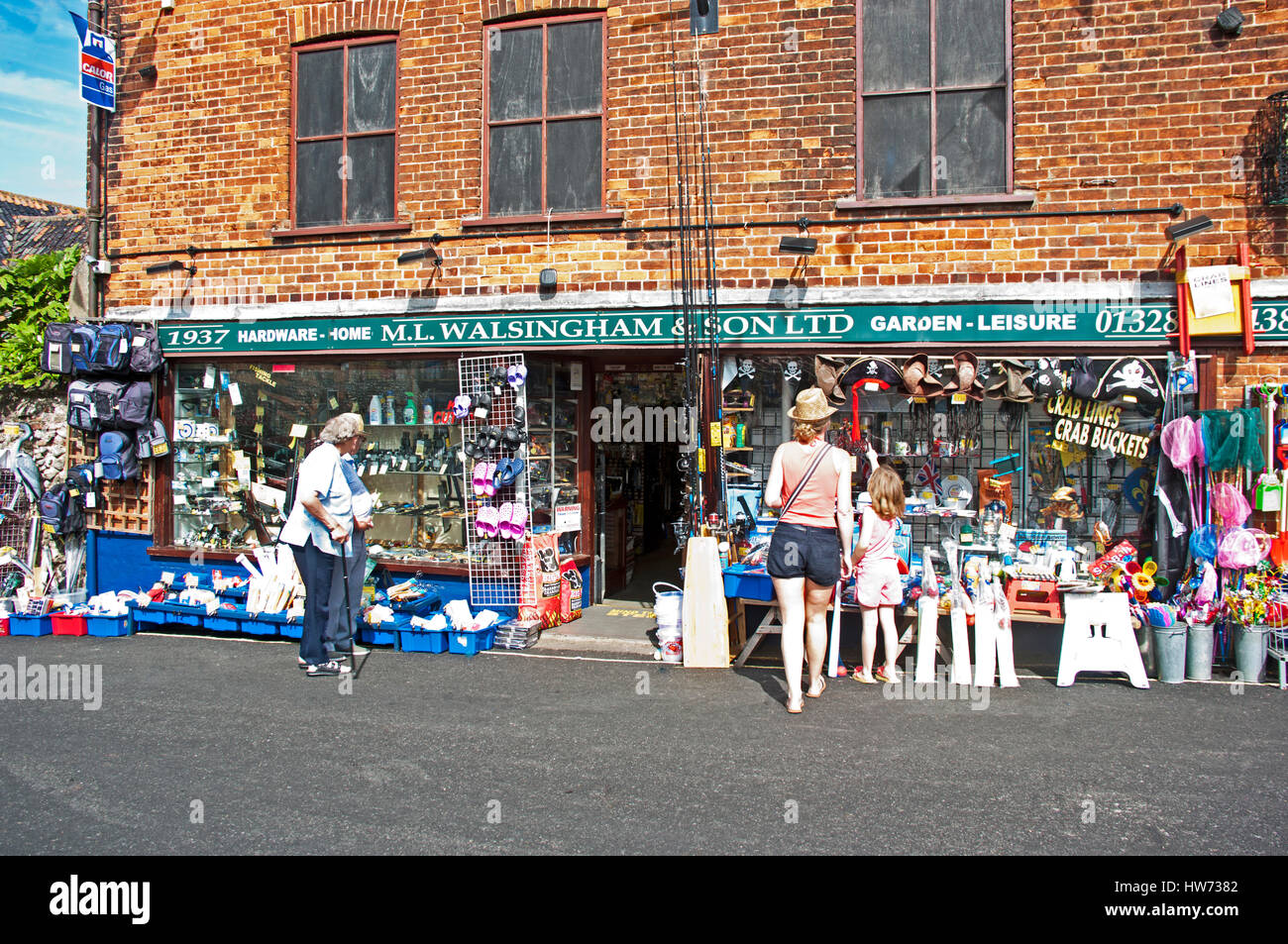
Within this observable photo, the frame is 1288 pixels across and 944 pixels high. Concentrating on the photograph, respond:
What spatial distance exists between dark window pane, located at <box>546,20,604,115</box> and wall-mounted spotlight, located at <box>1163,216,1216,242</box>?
505 cm

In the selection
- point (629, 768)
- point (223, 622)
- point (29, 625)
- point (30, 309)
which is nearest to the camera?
point (629, 768)

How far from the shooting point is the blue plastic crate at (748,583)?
7984mm

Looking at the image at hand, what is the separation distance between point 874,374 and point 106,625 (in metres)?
7.44

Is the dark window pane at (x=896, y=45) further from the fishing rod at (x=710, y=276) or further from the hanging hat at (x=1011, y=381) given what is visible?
the hanging hat at (x=1011, y=381)

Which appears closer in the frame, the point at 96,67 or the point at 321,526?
the point at 321,526

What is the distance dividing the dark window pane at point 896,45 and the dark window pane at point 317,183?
17.2 feet

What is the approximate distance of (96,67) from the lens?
10.3m

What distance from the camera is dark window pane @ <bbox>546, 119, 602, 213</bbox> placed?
9141mm

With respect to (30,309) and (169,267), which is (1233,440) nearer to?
(169,267)

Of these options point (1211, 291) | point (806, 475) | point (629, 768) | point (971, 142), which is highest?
point (971, 142)

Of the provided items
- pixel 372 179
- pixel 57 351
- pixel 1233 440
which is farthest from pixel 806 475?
pixel 57 351

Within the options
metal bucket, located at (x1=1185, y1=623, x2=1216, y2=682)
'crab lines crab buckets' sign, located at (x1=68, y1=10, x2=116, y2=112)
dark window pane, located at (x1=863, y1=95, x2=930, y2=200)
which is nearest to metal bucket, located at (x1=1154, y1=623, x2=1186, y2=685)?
metal bucket, located at (x1=1185, y1=623, x2=1216, y2=682)

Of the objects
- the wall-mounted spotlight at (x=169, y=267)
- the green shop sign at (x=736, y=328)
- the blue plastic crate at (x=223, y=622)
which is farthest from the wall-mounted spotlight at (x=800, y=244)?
the wall-mounted spotlight at (x=169, y=267)

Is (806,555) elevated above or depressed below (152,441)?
below
